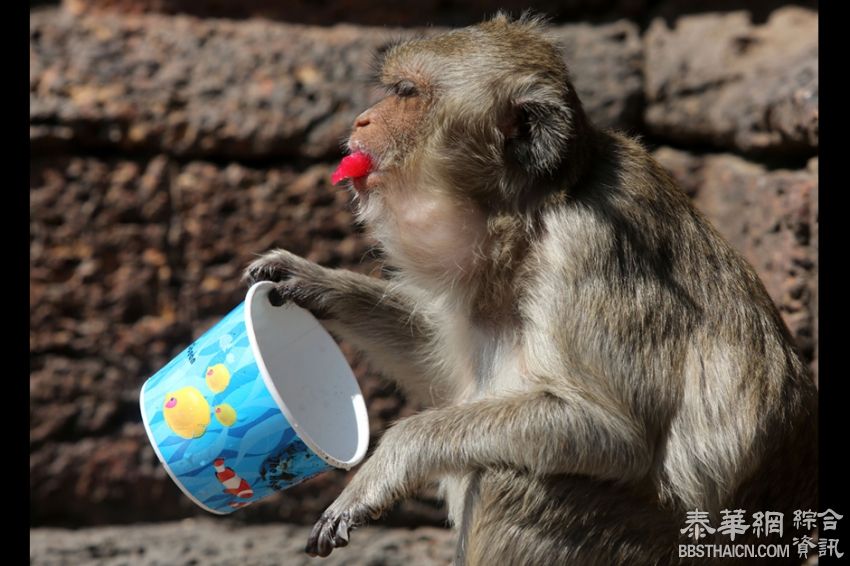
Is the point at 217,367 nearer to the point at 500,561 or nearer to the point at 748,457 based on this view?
the point at 500,561

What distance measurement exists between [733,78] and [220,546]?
321 centimetres

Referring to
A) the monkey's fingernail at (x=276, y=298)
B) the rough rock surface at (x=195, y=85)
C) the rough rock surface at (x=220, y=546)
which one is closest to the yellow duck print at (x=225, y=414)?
the monkey's fingernail at (x=276, y=298)

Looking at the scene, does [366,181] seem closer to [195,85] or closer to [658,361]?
[658,361]

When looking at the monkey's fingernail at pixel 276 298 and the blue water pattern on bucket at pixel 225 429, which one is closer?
the blue water pattern on bucket at pixel 225 429

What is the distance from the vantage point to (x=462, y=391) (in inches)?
169

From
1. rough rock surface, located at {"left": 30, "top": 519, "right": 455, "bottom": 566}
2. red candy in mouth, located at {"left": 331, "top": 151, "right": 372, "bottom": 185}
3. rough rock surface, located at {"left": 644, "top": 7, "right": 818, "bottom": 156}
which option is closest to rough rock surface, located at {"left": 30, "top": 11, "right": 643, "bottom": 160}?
rough rock surface, located at {"left": 644, "top": 7, "right": 818, "bottom": 156}

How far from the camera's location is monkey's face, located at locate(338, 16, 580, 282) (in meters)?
3.77

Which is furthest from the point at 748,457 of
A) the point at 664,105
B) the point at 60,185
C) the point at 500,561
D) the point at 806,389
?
the point at 60,185

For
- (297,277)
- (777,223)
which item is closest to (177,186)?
(297,277)

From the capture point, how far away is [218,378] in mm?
3576

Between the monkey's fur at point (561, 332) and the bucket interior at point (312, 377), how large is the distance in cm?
22

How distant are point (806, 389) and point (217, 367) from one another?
2.01 m

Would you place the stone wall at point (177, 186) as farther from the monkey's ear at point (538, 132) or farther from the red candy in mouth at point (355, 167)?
the monkey's ear at point (538, 132)

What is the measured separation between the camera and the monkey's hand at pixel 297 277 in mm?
4312
